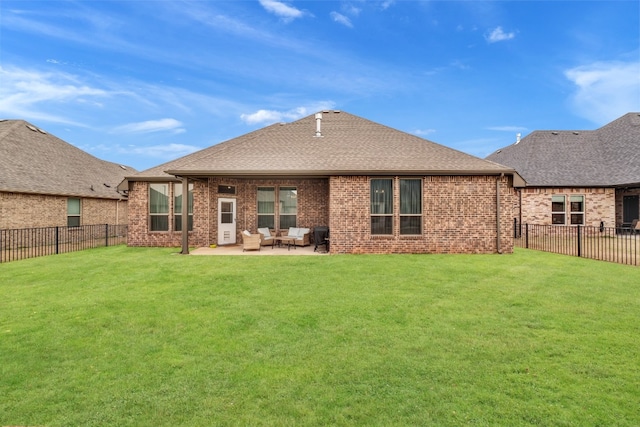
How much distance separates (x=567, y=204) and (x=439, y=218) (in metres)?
13.1

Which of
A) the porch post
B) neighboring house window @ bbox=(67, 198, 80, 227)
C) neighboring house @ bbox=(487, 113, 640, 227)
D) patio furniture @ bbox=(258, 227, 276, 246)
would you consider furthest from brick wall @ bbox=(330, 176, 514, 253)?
neighboring house window @ bbox=(67, 198, 80, 227)

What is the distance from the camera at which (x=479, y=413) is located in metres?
2.88

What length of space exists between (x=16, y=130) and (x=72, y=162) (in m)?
3.32

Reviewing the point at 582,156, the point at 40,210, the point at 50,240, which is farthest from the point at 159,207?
the point at 582,156

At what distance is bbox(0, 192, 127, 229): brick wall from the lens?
51.0 feet

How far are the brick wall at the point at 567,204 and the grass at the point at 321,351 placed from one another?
1317 cm

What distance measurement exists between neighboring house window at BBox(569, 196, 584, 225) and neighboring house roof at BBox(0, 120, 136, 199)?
100 feet

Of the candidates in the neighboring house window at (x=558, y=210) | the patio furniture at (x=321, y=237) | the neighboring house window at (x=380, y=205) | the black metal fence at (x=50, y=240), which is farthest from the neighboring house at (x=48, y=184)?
the neighboring house window at (x=558, y=210)

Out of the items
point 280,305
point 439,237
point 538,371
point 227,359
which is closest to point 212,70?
point 439,237

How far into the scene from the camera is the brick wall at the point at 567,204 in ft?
65.1

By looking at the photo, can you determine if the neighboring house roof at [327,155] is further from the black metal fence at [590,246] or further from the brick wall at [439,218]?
the black metal fence at [590,246]

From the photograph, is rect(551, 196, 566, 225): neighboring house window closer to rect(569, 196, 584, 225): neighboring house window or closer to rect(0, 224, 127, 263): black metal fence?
rect(569, 196, 584, 225): neighboring house window

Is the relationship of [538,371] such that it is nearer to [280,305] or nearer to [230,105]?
[280,305]

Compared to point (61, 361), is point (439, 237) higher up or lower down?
higher up
